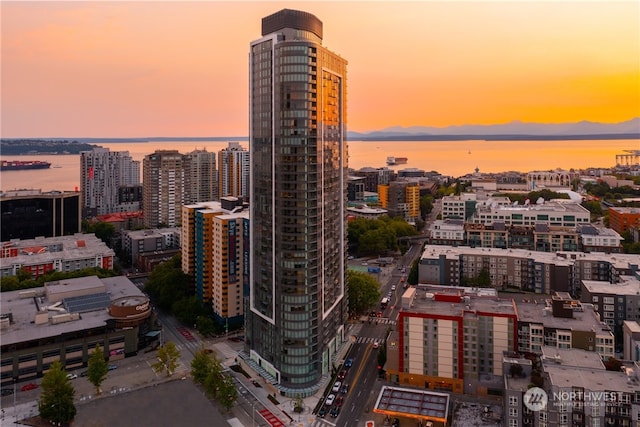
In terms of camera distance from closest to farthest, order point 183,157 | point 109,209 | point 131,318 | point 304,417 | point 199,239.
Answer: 1. point 304,417
2. point 131,318
3. point 199,239
4. point 183,157
5. point 109,209

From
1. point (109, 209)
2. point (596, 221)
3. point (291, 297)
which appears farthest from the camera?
point (109, 209)

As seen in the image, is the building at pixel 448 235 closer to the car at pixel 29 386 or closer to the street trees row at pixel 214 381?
the street trees row at pixel 214 381

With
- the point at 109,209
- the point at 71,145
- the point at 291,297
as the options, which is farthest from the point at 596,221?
the point at 71,145

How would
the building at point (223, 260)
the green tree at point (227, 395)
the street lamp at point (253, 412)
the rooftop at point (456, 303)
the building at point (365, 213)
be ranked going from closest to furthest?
A: the street lamp at point (253, 412) → the green tree at point (227, 395) → the rooftop at point (456, 303) → the building at point (223, 260) → the building at point (365, 213)

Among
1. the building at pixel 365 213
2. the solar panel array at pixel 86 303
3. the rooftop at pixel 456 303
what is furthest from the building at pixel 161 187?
the rooftop at pixel 456 303

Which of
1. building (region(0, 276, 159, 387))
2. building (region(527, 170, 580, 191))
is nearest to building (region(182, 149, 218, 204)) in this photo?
building (region(0, 276, 159, 387))

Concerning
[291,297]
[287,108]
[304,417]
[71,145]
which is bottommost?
[304,417]

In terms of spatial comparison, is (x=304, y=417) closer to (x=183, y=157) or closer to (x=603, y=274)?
(x=603, y=274)
